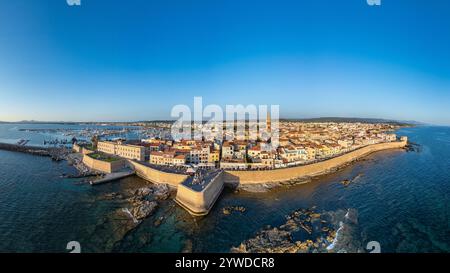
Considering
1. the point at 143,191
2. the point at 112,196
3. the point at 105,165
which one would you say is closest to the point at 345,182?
the point at 143,191

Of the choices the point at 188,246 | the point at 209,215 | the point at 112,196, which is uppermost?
the point at 112,196

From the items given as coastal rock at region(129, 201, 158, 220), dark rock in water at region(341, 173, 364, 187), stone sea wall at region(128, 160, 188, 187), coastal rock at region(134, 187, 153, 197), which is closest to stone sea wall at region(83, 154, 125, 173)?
stone sea wall at region(128, 160, 188, 187)

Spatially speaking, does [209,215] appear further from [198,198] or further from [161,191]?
[161,191]

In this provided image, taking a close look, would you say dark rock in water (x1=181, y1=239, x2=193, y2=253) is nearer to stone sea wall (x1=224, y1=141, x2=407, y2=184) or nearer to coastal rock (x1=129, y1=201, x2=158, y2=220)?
coastal rock (x1=129, y1=201, x2=158, y2=220)

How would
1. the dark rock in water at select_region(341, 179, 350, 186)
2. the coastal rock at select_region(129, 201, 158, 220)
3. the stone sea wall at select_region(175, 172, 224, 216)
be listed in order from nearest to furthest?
1. the coastal rock at select_region(129, 201, 158, 220)
2. the stone sea wall at select_region(175, 172, 224, 216)
3. the dark rock in water at select_region(341, 179, 350, 186)

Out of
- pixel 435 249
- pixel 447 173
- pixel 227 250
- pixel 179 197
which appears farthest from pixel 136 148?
pixel 447 173

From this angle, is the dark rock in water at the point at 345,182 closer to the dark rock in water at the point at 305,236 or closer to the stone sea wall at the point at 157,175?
the dark rock in water at the point at 305,236

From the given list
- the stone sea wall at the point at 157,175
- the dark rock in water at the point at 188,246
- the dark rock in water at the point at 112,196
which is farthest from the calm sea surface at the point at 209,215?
the stone sea wall at the point at 157,175

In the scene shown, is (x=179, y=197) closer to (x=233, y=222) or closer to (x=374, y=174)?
(x=233, y=222)
